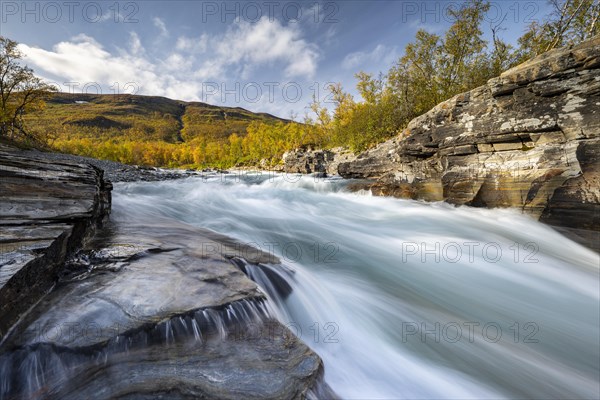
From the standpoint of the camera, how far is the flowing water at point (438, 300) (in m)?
2.27

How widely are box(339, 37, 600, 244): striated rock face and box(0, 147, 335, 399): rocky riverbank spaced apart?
7.05 m

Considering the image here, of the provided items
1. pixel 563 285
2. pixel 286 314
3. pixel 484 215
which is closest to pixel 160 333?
pixel 286 314

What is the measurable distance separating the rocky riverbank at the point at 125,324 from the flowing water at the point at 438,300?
50 cm

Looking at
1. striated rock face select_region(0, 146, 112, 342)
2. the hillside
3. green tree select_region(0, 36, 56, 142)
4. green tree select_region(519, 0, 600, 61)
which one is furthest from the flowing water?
the hillside

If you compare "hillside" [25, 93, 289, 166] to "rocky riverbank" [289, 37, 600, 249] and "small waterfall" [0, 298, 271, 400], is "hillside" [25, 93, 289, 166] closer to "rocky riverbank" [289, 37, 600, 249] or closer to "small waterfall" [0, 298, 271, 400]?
"rocky riverbank" [289, 37, 600, 249]

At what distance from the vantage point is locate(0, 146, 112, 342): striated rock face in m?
1.66

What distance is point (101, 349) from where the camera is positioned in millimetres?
1476

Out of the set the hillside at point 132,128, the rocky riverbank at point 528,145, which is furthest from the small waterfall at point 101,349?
the hillside at point 132,128

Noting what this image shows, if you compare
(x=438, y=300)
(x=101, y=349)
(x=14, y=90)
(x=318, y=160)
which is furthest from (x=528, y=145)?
(x=14, y=90)

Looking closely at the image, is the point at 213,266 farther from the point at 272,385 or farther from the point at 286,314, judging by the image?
the point at 272,385

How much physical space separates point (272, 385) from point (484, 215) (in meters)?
7.32

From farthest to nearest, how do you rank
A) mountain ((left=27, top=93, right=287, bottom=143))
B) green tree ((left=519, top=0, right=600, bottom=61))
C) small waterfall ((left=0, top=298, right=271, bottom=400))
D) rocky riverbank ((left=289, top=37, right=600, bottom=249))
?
1. mountain ((left=27, top=93, right=287, bottom=143))
2. green tree ((left=519, top=0, right=600, bottom=61))
3. rocky riverbank ((left=289, top=37, right=600, bottom=249))
4. small waterfall ((left=0, top=298, right=271, bottom=400))

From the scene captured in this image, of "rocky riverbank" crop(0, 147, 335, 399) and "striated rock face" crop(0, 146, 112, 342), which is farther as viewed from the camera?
"striated rock face" crop(0, 146, 112, 342)

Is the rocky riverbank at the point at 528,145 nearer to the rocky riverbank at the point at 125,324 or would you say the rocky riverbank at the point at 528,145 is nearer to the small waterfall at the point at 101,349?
the rocky riverbank at the point at 125,324
